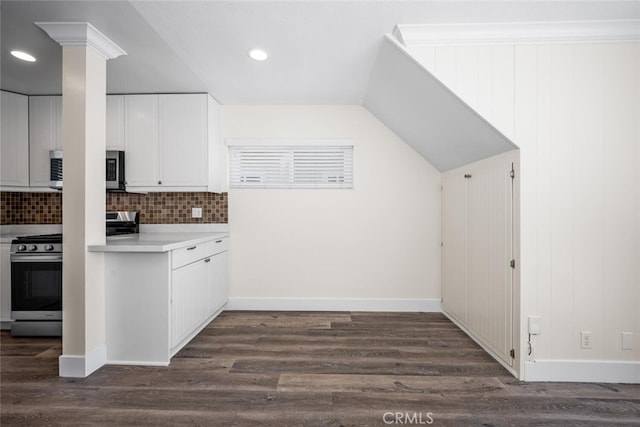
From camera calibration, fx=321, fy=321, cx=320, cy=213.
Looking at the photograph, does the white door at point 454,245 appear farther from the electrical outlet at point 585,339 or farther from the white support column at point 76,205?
the white support column at point 76,205

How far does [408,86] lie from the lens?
263 cm

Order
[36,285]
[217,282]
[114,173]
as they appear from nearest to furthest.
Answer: [36,285] < [114,173] < [217,282]

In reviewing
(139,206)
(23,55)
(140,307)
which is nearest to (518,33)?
(140,307)

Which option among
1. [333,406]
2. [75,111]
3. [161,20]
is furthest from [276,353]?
[161,20]

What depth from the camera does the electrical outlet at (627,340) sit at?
218 centimetres

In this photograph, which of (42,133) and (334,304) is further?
(334,304)

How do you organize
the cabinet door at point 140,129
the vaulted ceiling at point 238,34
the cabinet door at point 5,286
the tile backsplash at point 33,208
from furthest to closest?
the tile backsplash at point 33,208 → the cabinet door at point 140,129 → the cabinet door at point 5,286 → the vaulted ceiling at point 238,34

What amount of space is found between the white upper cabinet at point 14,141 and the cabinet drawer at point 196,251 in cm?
205

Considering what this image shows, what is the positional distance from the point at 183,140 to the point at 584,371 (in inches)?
152

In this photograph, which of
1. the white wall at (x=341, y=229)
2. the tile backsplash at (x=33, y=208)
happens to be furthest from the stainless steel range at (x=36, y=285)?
the white wall at (x=341, y=229)

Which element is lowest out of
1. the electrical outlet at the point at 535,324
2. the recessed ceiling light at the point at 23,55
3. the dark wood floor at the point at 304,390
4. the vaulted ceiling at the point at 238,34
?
the dark wood floor at the point at 304,390

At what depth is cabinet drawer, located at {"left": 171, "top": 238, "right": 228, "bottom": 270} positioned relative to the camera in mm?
2514

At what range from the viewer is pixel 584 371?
2.19 meters

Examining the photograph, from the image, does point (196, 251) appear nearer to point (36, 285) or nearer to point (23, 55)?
point (36, 285)
